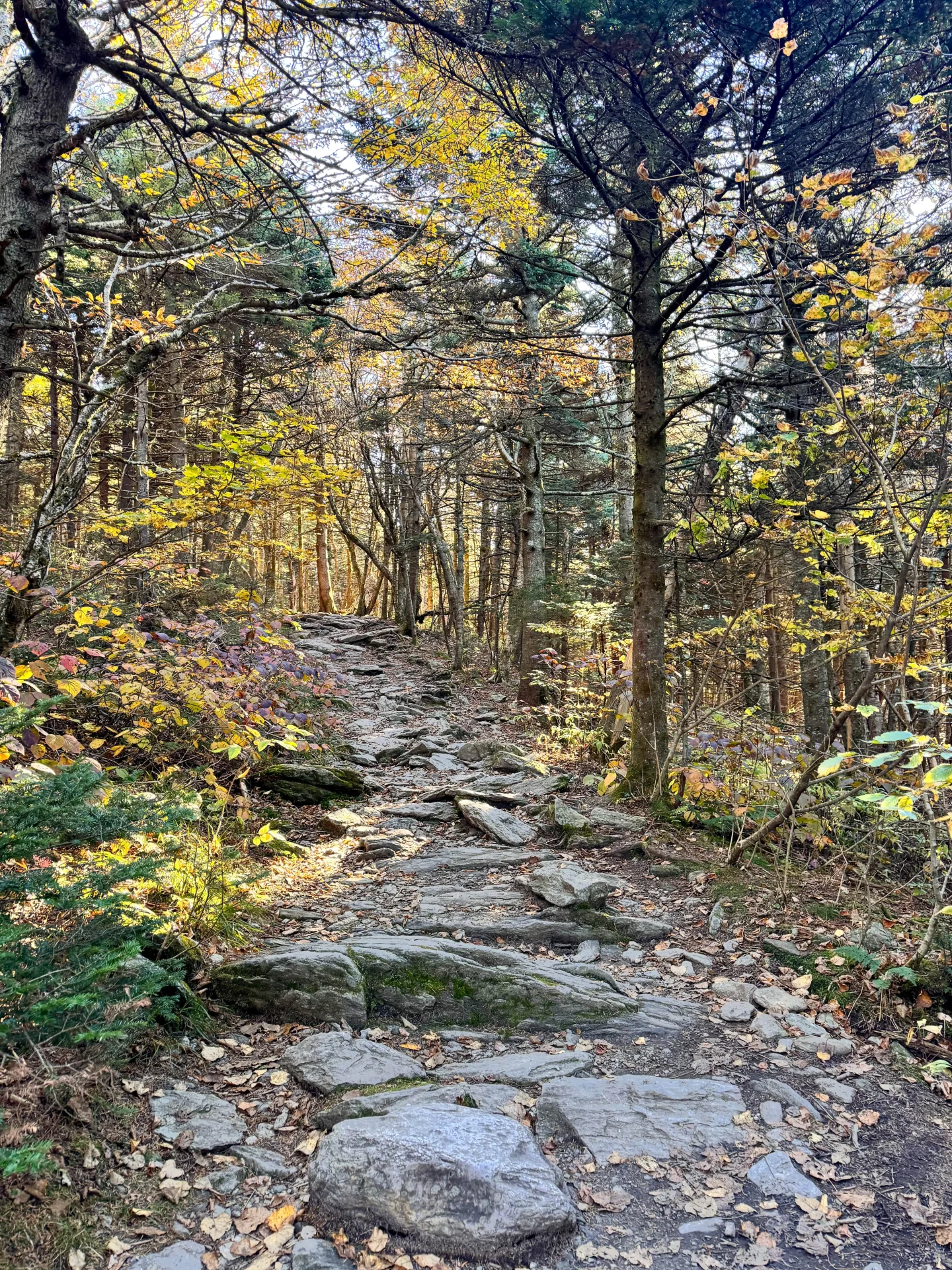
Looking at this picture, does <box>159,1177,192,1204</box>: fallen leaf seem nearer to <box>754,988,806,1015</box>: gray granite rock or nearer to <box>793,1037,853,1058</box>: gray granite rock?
<box>793,1037,853,1058</box>: gray granite rock

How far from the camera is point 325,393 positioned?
18781mm

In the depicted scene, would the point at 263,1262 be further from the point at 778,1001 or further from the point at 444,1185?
the point at 778,1001

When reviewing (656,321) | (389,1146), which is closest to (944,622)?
(656,321)

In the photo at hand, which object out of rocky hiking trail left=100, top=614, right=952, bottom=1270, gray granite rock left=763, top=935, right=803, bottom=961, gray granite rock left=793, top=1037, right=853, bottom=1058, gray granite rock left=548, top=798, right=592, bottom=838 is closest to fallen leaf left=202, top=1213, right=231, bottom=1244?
rocky hiking trail left=100, top=614, right=952, bottom=1270

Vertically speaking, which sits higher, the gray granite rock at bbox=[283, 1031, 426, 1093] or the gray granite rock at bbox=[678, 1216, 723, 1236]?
the gray granite rock at bbox=[283, 1031, 426, 1093]

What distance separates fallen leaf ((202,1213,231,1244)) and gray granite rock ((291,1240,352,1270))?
0.79 feet

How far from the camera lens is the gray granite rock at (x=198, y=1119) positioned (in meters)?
2.51

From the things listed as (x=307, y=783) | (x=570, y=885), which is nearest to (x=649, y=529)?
(x=570, y=885)

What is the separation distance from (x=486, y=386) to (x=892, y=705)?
7.84 meters

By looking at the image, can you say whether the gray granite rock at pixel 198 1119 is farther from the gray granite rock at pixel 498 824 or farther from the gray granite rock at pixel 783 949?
the gray granite rock at pixel 498 824

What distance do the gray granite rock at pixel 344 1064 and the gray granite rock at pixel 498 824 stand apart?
308 centimetres

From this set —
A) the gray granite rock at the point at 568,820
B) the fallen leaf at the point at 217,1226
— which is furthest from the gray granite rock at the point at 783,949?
the fallen leaf at the point at 217,1226

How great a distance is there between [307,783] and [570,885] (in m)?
Result: 3.32

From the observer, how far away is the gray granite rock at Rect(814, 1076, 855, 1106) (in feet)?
9.93
